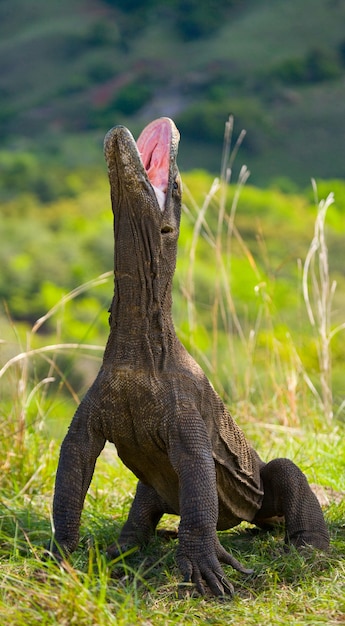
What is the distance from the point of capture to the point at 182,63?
2073 centimetres

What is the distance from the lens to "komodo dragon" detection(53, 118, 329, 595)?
9.64 feet

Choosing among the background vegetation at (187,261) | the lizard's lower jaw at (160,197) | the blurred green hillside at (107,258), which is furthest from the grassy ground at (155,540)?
the lizard's lower jaw at (160,197)

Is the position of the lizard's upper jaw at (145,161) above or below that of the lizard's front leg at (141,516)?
above

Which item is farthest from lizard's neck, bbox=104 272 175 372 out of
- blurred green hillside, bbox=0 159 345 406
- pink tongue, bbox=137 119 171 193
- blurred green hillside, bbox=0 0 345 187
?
blurred green hillside, bbox=0 0 345 187

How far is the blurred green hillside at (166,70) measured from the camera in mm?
18844

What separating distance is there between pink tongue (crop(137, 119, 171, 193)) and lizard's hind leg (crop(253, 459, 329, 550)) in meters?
1.19

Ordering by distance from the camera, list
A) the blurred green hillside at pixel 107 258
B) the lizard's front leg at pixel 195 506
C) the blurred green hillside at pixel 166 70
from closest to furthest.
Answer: the lizard's front leg at pixel 195 506
the blurred green hillside at pixel 107 258
the blurred green hillside at pixel 166 70

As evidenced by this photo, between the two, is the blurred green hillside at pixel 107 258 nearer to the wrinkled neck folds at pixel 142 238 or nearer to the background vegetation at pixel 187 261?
the background vegetation at pixel 187 261

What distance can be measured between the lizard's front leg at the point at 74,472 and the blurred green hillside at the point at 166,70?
49.1 feet

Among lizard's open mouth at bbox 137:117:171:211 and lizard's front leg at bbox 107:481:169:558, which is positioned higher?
lizard's open mouth at bbox 137:117:171:211

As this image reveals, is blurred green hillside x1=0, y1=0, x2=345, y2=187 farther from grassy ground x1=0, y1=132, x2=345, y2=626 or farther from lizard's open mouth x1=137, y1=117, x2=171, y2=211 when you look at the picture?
lizard's open mouth x1=137, y1=117, x2=171, y2=211

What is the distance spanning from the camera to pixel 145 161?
312 cm

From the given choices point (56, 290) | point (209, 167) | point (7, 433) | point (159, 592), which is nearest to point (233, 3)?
point (209, 167)

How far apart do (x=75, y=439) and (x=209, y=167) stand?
14410mm
